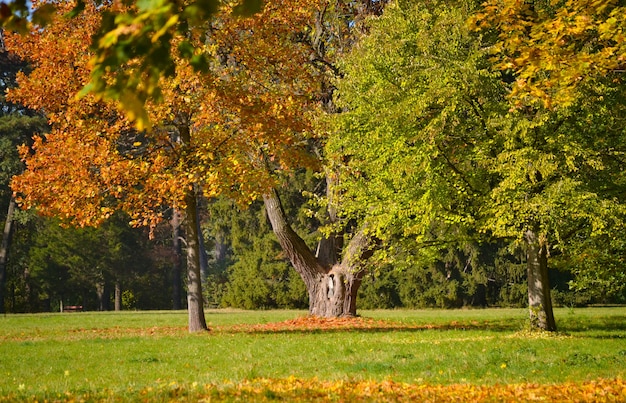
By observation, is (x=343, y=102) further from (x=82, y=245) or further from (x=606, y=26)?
(x=82, y=245)

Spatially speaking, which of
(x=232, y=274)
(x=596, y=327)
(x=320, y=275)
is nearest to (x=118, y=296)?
(x=232, y=274)

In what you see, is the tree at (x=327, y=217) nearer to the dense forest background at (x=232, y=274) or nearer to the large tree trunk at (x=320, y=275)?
the large tree trunk at (x=320, y=275)

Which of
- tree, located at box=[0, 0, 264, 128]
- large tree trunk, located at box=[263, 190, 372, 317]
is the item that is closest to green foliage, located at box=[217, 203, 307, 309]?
large tree trunk, located at box=[263, 190, 372, 317]

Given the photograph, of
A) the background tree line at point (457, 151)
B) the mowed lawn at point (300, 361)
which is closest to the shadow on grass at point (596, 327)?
the mowed lawn at point (300, 361)

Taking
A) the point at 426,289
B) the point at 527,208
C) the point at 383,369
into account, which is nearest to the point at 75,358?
the point at 383,369

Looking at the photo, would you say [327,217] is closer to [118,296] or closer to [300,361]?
[300,361]

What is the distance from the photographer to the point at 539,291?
17531mm

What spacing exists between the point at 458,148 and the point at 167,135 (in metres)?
7.35

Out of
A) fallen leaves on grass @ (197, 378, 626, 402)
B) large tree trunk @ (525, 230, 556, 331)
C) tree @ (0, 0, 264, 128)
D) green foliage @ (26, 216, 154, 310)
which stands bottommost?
fallen leaves on grass @ (197, 378, 626, 402)

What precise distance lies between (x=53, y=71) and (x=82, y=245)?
82.7 feet

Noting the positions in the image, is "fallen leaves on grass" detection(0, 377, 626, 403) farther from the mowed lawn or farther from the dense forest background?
the dense forest background

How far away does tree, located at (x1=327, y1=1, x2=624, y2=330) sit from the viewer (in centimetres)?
1490

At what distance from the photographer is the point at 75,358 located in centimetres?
1388

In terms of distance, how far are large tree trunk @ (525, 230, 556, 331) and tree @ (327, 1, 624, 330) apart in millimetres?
24
